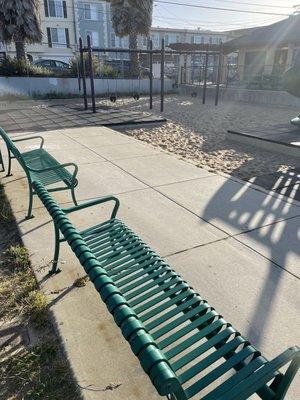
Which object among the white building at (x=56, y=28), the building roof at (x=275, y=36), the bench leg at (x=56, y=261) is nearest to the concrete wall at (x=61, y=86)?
the building roof at (x=275, y=36)

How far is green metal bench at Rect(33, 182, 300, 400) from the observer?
4.50 feet

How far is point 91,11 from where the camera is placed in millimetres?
44219

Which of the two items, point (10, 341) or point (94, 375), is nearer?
point (94, 375)

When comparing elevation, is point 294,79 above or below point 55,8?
below

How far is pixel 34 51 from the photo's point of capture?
139ft

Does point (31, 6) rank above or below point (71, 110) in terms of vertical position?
above

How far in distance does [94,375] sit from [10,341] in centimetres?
70

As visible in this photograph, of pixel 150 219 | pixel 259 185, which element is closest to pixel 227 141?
pixel 259 185

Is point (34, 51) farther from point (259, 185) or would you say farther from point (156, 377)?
point (156, 377)

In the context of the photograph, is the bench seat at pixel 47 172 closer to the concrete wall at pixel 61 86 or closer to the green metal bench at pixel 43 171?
the green metal bench at pixel 43 171

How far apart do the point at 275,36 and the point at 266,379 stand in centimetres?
2536

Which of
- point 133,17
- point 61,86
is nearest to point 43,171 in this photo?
point 61,86

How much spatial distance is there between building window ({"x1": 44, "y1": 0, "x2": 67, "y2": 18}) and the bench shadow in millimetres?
43374

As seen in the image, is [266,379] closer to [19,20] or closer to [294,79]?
[294,79]
